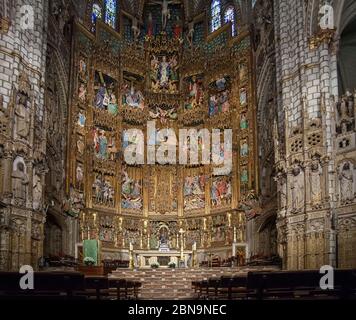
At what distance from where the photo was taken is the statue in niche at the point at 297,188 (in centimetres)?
2570

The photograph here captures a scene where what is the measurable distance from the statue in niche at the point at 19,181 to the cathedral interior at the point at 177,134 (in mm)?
68

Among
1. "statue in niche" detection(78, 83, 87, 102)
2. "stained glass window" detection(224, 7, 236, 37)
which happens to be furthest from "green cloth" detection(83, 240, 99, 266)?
"stained glass window" detection(224, 7, 236, 37)

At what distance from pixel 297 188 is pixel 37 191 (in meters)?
12.1

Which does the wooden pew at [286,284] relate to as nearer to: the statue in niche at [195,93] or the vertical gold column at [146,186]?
the vertical gold column at [146,186]

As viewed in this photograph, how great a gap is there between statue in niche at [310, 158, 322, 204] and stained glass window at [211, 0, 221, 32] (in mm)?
18629

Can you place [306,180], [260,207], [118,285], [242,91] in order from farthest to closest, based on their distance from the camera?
[242,91], [260,207], [306,180], [118,285]

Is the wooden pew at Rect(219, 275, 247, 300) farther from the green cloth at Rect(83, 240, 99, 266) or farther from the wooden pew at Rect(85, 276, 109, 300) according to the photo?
the green cloth at Rect(83, 240, 99, 266)

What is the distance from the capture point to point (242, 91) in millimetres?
36969

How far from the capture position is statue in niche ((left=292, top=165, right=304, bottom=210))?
84.3 ft

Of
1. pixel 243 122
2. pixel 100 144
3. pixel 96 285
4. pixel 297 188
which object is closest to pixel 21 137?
pixel 96 285
